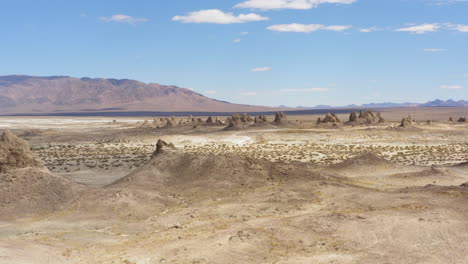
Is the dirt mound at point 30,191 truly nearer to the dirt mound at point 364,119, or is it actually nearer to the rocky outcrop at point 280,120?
the rocky outcrop at point 280,120

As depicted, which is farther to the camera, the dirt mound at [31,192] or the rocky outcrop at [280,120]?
the rocky outcrop at [280,120]

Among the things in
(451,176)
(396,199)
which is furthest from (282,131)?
(396,199)

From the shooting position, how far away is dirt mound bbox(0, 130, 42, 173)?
23.7 metres

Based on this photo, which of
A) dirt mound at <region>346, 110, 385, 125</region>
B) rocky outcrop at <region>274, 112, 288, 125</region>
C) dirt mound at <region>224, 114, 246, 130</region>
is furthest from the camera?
dirt mound at <region>346, 110, 385, 125</region>

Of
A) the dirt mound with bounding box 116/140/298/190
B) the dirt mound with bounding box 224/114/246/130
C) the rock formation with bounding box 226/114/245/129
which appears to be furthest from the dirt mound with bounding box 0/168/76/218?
the rock formation with bounding box 226/114/245/129

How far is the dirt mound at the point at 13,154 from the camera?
23.7 m

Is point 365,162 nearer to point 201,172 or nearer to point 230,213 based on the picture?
point 201,172

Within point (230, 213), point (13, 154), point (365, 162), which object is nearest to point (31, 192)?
point (13, 154)

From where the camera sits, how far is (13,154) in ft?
78.5

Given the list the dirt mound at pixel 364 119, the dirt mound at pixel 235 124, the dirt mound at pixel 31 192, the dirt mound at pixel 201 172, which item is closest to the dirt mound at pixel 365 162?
the dirt mound at pixel 201 172

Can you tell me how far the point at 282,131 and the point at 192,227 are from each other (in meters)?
49.4

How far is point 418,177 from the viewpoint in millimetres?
26391

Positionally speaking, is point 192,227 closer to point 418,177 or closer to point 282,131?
point 418,177

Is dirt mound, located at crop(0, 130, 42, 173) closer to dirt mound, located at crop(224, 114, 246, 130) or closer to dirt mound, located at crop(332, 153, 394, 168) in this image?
dirt mound, located at crop(332, 153, 394, 168)
